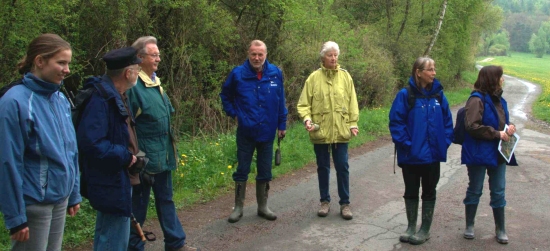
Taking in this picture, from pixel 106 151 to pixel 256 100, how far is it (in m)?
2.59

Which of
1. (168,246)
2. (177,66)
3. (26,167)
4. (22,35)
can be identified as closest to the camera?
(26,167)

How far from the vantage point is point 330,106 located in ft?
20.0

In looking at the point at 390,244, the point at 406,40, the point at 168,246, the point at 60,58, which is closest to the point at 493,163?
the point at 390,244

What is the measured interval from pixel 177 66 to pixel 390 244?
278 inches

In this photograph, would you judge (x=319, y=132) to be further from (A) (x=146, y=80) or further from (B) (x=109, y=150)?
(B) (x=109, y=150)

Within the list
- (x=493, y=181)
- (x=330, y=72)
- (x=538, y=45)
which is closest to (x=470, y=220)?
(x=493, y=181)

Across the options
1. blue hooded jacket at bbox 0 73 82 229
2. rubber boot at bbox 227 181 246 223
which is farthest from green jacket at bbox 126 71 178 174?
rubber boot at bbox 227 181 246 223

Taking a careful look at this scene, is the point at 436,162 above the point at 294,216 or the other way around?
above

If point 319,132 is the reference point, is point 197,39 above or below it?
above

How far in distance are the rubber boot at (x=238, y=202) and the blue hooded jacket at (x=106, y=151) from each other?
2.47 meters

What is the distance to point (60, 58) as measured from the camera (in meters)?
3.18

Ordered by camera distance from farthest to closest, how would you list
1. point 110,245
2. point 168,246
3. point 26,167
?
point 168,246 < point 110,245 < point 26,167

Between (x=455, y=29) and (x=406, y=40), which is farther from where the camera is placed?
(x=455, y=29)

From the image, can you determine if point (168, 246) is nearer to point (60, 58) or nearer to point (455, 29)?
point (60, 58)
